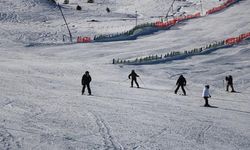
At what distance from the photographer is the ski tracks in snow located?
37.1ft

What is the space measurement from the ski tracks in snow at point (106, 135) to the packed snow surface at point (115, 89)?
31mm

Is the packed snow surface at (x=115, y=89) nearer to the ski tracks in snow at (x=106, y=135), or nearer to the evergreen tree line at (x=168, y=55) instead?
the ski tracks in snow at (x=106, y=135)

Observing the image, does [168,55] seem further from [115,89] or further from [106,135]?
[106,135]

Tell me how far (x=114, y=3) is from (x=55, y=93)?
2213 inches

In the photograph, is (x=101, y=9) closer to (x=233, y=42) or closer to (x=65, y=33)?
(x=65, y=33)

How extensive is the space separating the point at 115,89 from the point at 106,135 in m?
9.87

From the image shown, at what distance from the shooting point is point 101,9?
6631 cm

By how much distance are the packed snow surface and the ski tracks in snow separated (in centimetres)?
3

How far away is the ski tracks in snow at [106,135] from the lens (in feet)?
37.1

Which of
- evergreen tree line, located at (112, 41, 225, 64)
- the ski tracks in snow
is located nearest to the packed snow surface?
the ski tracks in snow

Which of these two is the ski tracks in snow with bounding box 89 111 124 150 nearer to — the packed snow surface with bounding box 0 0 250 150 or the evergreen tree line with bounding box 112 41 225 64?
the packed snow surface with bounding box 0 0 250 150

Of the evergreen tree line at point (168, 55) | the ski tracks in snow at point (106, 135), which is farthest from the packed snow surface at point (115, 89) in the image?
the evergreen tree line at point (168, 55)

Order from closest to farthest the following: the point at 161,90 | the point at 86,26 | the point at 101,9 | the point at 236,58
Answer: the point at 161,90 < the point at 236,58 < the point at 86,26 < the point at 101,9

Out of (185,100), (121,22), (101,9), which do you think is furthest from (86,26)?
(185,100)
